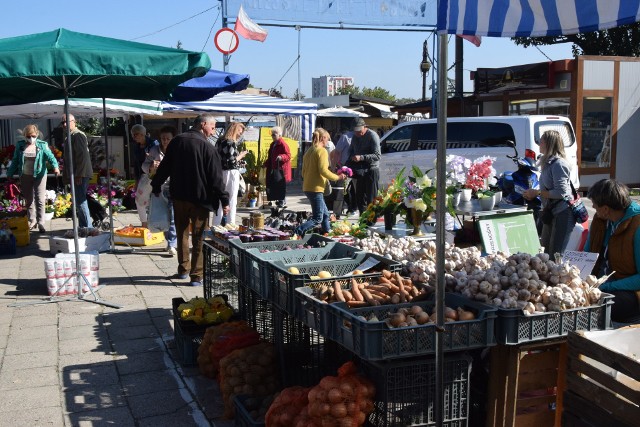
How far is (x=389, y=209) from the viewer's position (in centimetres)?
625

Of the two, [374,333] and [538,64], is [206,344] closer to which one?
[374,333]

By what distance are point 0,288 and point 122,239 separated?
2624 millimetres

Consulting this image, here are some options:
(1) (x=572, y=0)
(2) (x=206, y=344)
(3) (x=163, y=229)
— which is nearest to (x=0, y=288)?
(3) (x=163, y=229)

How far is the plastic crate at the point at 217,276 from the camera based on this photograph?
20.6 feet

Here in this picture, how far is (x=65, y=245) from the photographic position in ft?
29.5

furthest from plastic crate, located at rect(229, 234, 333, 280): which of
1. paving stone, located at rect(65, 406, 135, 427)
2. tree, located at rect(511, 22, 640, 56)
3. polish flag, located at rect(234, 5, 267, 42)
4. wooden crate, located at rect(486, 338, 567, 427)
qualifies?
tree, located at rect(511, 22, 640, 56)

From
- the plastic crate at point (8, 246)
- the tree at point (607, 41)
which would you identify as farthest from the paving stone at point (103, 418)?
the tree at point (607, 41)

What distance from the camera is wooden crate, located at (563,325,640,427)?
2.90 m

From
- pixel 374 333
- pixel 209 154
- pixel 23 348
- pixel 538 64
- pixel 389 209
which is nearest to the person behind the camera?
pixel 374 333

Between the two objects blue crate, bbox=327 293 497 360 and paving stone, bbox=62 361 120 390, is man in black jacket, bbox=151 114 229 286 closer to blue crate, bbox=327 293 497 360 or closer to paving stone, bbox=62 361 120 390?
paving stone, bbox=62 361 120 390

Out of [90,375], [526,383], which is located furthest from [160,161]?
[526,383]

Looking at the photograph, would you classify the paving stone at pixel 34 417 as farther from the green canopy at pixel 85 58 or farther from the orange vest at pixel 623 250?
the orange vest at pixel 623 250

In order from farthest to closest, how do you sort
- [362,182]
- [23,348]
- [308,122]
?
[308,122], [362,182], [23,348]

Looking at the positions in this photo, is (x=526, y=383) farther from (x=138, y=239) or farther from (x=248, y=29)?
(x=248, y=29)
